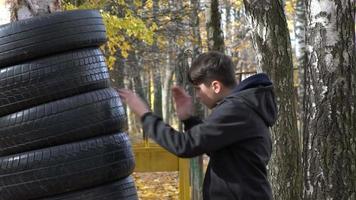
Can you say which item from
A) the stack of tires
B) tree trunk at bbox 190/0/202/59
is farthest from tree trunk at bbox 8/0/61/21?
tree trunk at bbox 190/0/202/59

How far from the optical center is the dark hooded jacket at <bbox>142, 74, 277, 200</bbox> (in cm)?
Answer: 359

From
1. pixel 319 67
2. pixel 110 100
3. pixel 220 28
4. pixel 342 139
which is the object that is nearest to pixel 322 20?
pixel 319 67

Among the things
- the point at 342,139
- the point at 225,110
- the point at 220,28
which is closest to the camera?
the point at 225,110

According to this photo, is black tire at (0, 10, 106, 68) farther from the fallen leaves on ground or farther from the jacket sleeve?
the fallen leaves on ground

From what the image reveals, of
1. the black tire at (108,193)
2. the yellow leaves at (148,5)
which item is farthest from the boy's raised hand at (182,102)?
the yellow leaves at (148,5)

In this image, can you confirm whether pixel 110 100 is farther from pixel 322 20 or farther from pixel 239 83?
pixel 322 20

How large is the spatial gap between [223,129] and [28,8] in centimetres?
180

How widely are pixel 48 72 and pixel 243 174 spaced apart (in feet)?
4.34

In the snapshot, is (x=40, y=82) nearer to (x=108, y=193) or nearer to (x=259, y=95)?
(x=108, y=193)

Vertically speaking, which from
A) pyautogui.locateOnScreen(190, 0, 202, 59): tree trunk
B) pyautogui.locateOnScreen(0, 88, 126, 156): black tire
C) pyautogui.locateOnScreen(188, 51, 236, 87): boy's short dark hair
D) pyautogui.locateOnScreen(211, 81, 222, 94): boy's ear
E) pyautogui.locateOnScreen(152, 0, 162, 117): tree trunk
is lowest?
pyautogui.locateOnScreen(152, 0, 162, 117): tree trunk

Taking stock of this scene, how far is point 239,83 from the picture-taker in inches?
149

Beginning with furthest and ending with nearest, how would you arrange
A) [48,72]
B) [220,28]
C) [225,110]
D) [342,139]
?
[220,28]
[342,139]
[48,72]
[225,110]

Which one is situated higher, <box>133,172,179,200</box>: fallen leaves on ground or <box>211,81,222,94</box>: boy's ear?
<box>211,81,222,94</box>: boy's ear

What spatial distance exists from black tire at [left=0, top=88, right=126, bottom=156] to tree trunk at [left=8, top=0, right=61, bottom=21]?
80 cm
